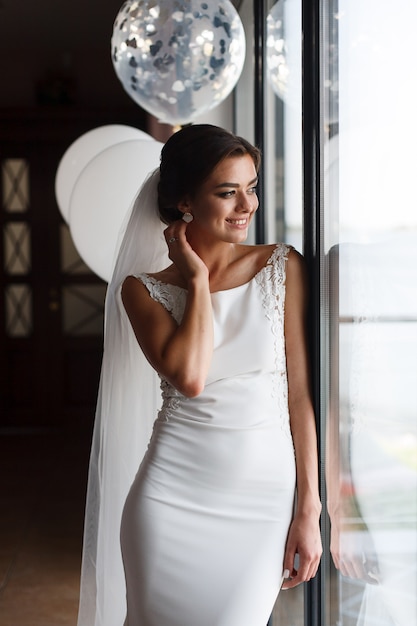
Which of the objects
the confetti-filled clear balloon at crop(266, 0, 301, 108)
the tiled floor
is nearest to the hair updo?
the confetti-filled clear balloon at crop(266, 0, 301, 108)

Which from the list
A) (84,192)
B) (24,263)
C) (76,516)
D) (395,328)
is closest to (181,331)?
(395,328)

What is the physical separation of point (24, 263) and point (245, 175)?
5.36 m

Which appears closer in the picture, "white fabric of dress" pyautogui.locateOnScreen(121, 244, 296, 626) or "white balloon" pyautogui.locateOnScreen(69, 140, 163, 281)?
"white fabric of dress" pyautogui.locateOnScreen(121, 244, 296, 626)

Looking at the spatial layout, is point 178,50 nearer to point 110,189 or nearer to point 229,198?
point 110,189

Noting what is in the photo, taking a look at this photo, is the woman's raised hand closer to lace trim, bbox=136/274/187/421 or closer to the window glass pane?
lace trim, bbox=136/274/187/421

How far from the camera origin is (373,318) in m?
1.43

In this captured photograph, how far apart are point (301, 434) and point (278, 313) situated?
0.26 m

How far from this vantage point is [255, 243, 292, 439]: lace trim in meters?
1.66

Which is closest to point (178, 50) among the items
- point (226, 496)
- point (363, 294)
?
point (363, 294)

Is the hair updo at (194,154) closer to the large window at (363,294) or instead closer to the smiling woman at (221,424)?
the smiling woman at (221,424)

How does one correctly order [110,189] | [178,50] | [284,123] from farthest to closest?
[110,189] < [284,123] < [178,50]

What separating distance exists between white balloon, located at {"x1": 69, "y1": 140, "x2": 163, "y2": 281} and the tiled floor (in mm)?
1373

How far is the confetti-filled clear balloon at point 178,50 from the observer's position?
7.42ft

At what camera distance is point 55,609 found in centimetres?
313
